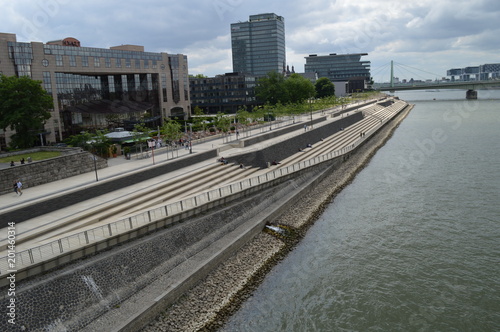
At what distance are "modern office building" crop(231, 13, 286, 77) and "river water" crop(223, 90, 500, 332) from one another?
129 metres

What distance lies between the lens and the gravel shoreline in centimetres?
1552

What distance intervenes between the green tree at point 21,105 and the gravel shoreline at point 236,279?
867 inches

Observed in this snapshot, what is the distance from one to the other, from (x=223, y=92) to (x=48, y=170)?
263 feet

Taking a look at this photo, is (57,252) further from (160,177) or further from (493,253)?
(493,253)

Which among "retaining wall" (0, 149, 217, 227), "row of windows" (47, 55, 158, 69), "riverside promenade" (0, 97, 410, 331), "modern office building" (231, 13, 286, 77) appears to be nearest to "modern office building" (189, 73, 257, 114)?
"row of windows" (47, 55, 158, 69)

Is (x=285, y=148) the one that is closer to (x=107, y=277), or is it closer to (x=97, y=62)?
(x=107, y=277)

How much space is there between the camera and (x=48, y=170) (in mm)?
23594

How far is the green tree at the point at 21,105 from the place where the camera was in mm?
30609

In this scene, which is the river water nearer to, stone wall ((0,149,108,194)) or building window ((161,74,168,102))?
stone wall ((0,149,108,194))

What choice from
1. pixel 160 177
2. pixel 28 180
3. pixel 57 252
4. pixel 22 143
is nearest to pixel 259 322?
pixel 57 252

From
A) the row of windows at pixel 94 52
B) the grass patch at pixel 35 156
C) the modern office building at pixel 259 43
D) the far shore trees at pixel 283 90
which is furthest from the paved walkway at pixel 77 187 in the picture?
the modern office building at pixel 259 43

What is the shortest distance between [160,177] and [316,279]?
1291 centimetres

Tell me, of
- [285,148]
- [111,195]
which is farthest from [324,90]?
[111,195]

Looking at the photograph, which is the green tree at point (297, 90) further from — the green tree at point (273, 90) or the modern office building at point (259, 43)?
the modern office building at point (259, 43)
